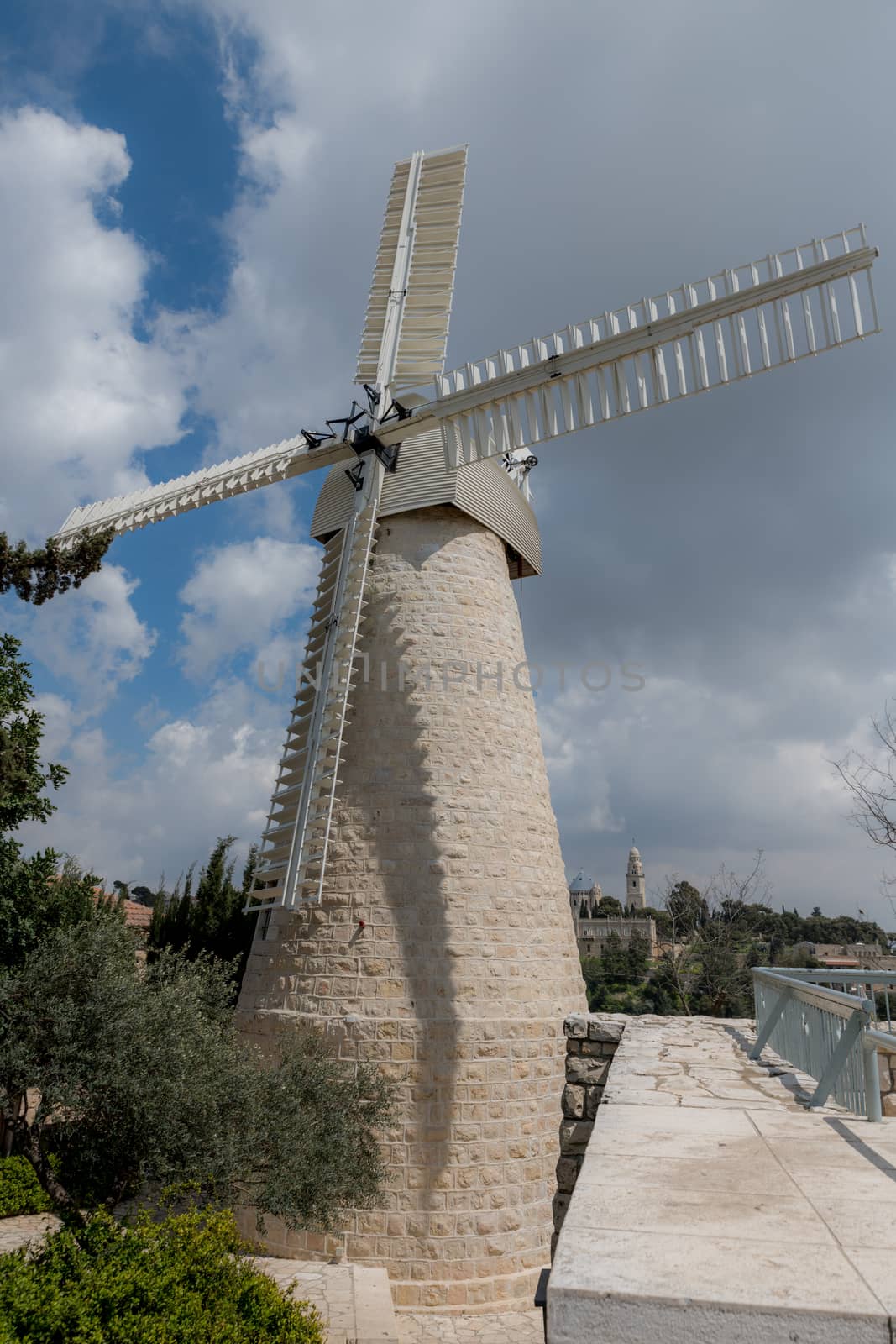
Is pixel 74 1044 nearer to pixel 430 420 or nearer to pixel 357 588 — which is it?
pixel 357 588

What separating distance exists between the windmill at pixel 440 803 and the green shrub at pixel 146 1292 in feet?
7.35

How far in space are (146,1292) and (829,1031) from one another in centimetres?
401

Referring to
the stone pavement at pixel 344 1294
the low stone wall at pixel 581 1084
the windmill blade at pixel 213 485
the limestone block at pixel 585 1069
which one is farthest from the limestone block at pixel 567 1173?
the windmill blade at pixel 213 485

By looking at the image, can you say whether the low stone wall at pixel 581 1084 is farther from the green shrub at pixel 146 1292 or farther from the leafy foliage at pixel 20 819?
the leafy foliage at pixel 20 819

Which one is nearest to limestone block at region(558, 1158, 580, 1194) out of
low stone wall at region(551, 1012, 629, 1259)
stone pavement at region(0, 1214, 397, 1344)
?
low stone wall at region(551, 1012, 629, 1259)

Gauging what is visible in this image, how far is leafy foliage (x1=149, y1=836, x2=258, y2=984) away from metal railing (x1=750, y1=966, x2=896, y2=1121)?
30.9ft

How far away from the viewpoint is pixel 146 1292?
4875 mm

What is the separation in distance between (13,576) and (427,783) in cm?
428

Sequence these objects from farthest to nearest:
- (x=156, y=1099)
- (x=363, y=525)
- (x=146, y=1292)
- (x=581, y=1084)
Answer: (x=363, y=525), (x=581, y=1084), (x=156, y=1099), (x=146, y=1292)

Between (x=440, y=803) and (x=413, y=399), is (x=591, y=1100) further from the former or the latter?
(x=413, y=399)

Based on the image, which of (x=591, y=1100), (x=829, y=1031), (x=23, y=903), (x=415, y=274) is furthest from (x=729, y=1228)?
(x=415, y=274)

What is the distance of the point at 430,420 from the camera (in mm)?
9852

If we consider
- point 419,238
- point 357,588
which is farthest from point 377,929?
point 419,238

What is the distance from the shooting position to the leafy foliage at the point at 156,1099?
6.39 m
